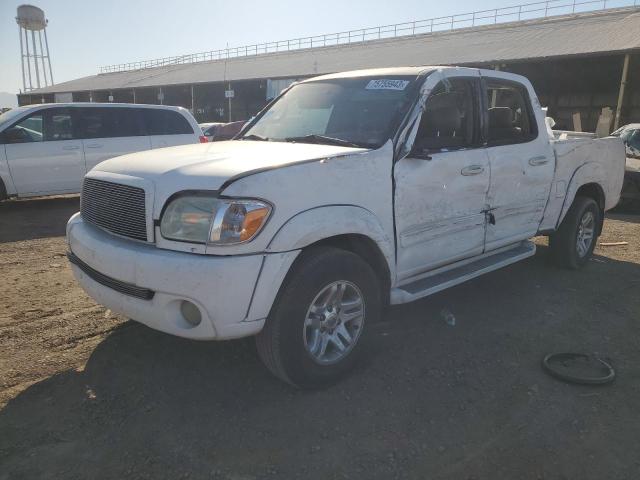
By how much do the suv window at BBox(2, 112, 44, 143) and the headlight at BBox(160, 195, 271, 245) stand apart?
Result: 269 inches

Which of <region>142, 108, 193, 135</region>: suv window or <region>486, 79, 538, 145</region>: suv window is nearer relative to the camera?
<region>486, 79, 538, 145</region>: suv window

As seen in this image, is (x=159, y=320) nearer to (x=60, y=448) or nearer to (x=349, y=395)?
(x=60, y=448)

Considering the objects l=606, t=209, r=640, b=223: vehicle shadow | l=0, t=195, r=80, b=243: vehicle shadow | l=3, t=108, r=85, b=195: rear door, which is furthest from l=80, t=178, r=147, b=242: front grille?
l=606, t=209, r=640, b=223: vehicle shadow

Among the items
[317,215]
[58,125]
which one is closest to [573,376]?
[317,215]

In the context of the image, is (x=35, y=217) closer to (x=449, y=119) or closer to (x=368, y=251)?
(x=368, y=251)

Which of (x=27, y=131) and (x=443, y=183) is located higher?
(x=27, y=131)

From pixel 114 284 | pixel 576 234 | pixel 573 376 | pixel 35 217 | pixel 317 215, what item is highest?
pixel 317 215

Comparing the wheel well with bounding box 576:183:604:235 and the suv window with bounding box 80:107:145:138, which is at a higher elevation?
the suv window with bounding box 80:107:145:138

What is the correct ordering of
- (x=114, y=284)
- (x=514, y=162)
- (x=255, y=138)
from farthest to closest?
(x=514, y=162) → (x=255, y=138) → (x=114, y=284)

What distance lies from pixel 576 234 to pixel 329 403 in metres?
3.79

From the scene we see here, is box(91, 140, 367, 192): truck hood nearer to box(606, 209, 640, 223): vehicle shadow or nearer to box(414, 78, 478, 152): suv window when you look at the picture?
box(414, 78, 478, 152): suv window

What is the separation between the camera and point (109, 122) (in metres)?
8.94

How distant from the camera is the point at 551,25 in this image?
27453 millimetres

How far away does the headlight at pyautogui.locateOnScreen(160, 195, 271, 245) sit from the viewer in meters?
2.53
